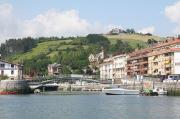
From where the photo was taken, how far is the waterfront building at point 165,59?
162 m

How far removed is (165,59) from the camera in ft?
550

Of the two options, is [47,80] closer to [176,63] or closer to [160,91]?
[176,63]

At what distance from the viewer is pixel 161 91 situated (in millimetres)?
137000

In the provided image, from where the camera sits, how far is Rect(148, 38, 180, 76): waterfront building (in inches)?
6358

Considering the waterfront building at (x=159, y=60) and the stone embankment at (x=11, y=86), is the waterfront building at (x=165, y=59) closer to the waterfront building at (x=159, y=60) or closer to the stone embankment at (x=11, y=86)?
the waterfront building at (x=159, y=60)

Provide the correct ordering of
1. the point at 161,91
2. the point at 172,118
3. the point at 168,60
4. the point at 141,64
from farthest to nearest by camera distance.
Result: the point at 141,64 → the point at 168,60 → the point at 161,91 → the point at 172,118

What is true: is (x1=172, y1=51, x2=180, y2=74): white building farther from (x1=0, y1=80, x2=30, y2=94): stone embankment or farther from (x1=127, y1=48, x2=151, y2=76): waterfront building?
(x1=0, y1=80, x2=30, y2=94): stone embankment

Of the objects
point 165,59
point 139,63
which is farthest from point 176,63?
point 139,63

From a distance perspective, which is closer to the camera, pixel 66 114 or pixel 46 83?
pixel 66 114

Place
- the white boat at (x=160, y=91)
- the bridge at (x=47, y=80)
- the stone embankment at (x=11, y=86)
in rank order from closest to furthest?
1. the white boat at (x=160, y=91)
2. the stone embankment at (x=11, y=86)
3. the bridge at (x=47, y=80)

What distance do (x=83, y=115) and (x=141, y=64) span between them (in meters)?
119

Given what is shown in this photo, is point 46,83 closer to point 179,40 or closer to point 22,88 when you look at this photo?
point 22,88

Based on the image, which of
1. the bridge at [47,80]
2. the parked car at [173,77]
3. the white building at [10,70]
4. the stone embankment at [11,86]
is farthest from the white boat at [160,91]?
the white building at [10,70]

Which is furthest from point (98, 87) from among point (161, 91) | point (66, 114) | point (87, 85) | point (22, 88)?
point (66, 114)
